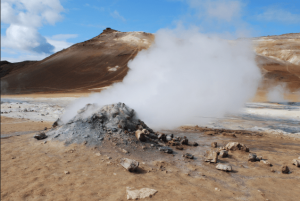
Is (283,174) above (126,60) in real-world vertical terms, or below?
below

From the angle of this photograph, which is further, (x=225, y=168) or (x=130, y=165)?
(x=225, y=168)

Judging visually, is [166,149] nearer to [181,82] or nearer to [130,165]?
[130,165]

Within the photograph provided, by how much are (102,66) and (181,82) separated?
1238 inches

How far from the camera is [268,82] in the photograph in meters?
31.9

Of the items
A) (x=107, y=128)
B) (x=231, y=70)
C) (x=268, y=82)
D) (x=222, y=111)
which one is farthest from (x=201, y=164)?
(x=268, y=82)

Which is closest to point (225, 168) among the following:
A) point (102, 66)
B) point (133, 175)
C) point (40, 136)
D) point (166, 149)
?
point (166, 149)

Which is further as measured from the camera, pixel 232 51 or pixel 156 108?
pixel 232 51

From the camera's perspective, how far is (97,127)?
699 cm

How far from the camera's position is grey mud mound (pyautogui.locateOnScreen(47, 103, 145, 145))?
6.61 meters

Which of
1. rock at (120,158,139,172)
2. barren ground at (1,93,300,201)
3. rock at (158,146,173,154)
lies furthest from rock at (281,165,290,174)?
rock at (120,158,139,172)

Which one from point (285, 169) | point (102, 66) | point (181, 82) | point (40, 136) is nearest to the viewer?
point (285, 169)

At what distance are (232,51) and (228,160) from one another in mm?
12442

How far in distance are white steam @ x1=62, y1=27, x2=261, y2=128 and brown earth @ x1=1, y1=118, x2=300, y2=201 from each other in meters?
3.87

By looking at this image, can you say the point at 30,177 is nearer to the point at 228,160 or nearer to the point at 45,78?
the point at 228,160
